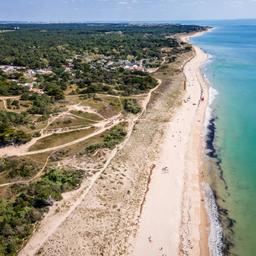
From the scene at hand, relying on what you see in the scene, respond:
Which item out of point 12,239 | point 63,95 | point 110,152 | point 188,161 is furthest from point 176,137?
point 12,239

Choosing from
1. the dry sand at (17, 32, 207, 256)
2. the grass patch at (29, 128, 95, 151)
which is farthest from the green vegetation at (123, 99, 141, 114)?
the grass patch at (29, 128, 95, 151)

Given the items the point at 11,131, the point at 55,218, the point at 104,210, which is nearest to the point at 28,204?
the point at 55,218

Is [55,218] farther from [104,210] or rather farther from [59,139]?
[59,139]

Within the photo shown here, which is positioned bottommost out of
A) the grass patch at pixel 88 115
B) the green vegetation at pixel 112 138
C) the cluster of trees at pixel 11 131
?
the green vegetation at pixel 112 138

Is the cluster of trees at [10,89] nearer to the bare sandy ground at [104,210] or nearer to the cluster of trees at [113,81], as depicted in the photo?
the cluster of trees at [113,81]

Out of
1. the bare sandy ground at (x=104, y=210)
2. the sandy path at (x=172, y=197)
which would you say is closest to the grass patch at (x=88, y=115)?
the bare sandy ground at (x=104, y=210)
